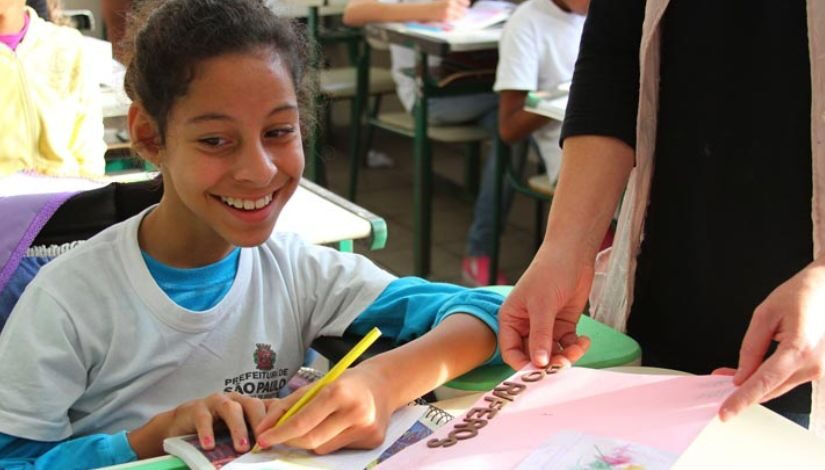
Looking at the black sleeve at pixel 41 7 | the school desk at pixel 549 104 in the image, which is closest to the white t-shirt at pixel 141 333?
the school desk at pixel 549 104

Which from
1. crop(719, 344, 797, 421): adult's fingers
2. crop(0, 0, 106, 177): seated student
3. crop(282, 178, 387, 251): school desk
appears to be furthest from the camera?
crop(0, 0, 106, 177): seated student

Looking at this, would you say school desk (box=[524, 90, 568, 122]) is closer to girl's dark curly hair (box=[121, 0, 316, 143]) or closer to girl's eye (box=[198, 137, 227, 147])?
girl's dark curly hair (box=[121, 0, 316, 143])

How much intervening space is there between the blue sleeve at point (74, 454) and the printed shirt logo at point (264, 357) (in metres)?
0.28

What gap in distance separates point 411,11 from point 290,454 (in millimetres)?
3458

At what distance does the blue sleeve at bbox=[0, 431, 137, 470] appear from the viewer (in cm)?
122

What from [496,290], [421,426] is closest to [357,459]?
[421,426]

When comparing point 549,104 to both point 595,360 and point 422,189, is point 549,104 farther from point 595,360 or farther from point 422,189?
point 595,360

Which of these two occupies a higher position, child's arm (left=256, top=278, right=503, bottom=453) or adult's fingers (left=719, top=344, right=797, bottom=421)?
adult's fingers (left=719, top=344, right=797, bottom=421)

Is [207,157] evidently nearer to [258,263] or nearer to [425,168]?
[258,263]

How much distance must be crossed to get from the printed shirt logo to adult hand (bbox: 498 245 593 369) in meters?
0.41

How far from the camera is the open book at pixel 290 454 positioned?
1073mm

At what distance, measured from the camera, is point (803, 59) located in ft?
3.86

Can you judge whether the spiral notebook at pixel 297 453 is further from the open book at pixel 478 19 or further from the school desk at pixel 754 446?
the open book at pixel 478 19

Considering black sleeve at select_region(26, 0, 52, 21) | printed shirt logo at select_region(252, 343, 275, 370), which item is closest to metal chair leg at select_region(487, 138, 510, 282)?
black sleeve at select_region(26, 0, 52, 21)
